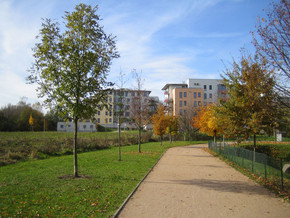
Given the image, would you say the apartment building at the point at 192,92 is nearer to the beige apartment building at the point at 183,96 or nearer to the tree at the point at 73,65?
the beige apartment building at the point at 183,96

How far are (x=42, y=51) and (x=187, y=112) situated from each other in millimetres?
40615

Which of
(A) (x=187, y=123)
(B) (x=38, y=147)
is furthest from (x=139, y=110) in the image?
(A) (x=187, y=123)

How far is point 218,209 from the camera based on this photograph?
685 cm

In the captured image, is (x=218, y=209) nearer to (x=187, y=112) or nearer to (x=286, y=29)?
(x=286, y=29)

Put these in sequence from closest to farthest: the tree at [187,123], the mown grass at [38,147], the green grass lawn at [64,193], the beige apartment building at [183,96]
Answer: the green grass lawn at [64,193] → the mown grass at [38,147] → the tree at [187,123] → the beige apartment building at [183,96]

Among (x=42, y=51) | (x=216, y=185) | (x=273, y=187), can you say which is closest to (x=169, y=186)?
(x=216, y=185)

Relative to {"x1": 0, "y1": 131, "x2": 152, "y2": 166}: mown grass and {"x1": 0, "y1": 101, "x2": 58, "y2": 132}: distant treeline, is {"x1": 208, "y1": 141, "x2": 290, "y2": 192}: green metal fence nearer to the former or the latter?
{"x1": 0, "y1": 131, "x2": 152, "y2": 166}: mown grass

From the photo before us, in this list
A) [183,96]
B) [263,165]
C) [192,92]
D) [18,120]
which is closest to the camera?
[263,165]

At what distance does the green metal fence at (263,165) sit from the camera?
9.37 metres

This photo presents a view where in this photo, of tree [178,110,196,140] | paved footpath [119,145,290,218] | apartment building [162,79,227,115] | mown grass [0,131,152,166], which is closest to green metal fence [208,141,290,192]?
paved footpath [119,145,290,218]

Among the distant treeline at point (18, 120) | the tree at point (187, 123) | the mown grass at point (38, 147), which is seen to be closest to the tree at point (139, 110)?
the mown grass at point (38, 147)

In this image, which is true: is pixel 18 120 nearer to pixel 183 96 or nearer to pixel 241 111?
pixel 183 96

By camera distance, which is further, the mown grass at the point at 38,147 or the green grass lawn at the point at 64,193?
the mown grass at the point at 38,147

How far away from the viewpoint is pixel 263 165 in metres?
11.2
